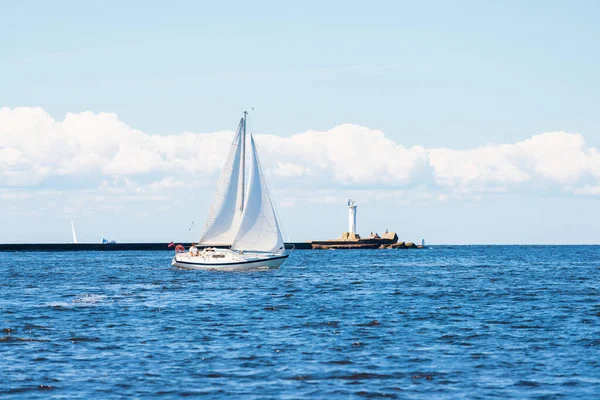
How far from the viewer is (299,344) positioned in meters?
28.0

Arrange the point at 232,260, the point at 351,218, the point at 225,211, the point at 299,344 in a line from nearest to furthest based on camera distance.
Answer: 1. the point at 299,344
2. the point at 232,260
3. the point at 225,211
4. the point at 351,218

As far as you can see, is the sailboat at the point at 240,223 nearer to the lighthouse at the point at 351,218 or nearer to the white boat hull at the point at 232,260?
the white boat hull at the point at 232,260

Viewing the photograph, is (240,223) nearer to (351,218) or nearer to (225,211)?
(225,211)

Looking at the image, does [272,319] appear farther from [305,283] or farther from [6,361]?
[305,283]

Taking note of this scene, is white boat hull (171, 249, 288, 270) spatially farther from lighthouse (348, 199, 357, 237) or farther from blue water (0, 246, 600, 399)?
lighthouse (348, 199, 357, 237)

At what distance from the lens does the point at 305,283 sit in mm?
59969

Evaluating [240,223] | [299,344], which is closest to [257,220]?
[240,223]

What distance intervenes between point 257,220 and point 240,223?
1.61 m

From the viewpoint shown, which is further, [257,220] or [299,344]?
[257,220]

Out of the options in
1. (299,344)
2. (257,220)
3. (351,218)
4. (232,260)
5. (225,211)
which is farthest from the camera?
(351,218)

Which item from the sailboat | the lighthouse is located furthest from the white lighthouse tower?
the sailboat

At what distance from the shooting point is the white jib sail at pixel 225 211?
70375 mm

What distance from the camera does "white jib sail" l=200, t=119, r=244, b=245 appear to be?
231ft

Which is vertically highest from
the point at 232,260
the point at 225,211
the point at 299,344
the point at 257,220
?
the point at 225,211
